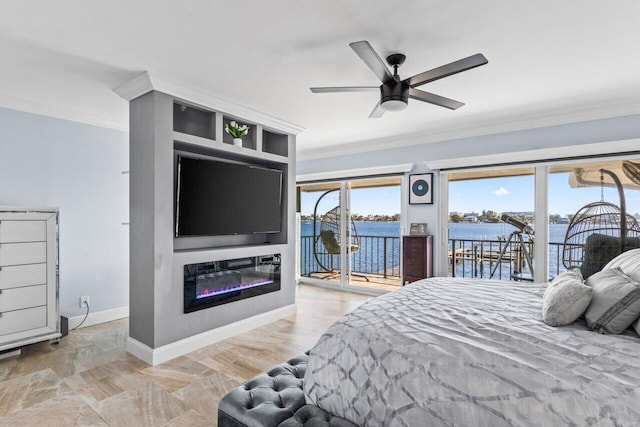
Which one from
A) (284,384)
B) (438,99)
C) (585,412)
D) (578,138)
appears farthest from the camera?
(578,138)

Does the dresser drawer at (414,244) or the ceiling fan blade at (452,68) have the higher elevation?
the ceiling fan blade at (452,68)

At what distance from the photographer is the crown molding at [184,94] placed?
284 cm

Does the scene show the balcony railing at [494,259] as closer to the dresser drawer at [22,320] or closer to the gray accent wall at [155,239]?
the gray accent wall at [155,239]

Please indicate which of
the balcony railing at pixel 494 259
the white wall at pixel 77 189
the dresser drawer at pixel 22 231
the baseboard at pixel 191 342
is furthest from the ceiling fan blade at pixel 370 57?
the white wall at pixel 77 189

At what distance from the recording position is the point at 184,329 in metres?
3.10

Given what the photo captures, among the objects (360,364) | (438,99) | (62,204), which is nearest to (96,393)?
(360,364)

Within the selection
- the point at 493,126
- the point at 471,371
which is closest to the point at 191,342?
the point at 471,371

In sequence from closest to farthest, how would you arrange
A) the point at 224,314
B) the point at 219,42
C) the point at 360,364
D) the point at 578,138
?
the point at 360,364, the point at 219,42, the point at 224,314, the point at 578,138

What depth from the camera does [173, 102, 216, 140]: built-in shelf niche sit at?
334 centimetres

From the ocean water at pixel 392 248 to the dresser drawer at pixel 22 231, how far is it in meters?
4.04

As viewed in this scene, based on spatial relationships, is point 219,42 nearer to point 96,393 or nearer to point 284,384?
point 284,384

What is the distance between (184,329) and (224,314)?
45 cm

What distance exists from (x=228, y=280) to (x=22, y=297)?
5.67 ft

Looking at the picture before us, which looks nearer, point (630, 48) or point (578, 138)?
point (630, 48)
